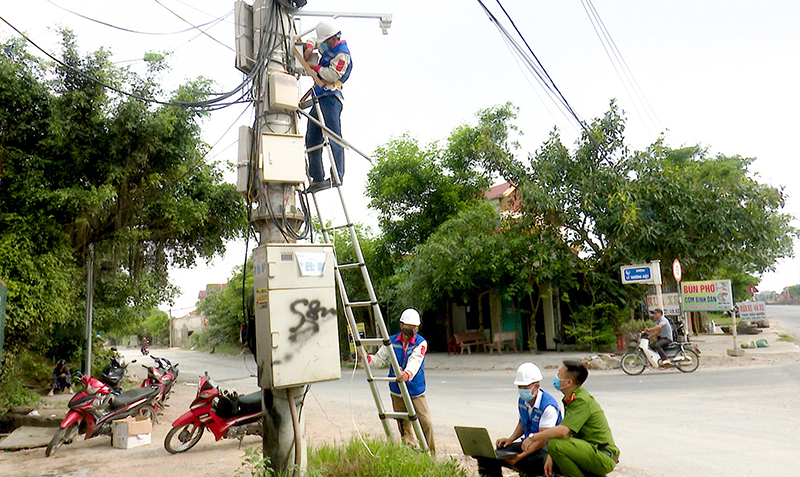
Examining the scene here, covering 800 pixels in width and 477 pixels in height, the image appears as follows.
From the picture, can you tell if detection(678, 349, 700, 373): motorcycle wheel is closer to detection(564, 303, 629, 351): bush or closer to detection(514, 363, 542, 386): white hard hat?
detection(564, 303, 629, 351): bush

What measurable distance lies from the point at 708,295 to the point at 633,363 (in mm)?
3476

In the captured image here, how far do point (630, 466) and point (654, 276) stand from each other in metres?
10.2

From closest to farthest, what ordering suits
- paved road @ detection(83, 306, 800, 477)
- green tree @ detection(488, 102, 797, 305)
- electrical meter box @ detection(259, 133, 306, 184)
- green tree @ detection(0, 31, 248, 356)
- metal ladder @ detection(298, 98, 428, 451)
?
electrical meter box @ detection(259, 133, 306, 184), metal ladder @ detection(298, 98, 428, 451), paved road @ detection(83, 306, 800, 477), green tree @ detection(0, 31, 248, 356), green tree @ detection(488, 102, 797, 305)

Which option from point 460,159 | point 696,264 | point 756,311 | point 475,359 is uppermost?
point 460,159

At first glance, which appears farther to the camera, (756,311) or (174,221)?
(756,311)

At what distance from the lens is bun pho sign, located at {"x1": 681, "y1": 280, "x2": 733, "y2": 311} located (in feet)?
50.7

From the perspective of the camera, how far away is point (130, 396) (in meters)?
9.17

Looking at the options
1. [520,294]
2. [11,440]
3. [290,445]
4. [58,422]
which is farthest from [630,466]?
[520,294]

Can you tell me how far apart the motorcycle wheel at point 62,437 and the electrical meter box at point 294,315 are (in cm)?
524

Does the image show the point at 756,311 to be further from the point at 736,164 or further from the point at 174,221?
the point at 174,221

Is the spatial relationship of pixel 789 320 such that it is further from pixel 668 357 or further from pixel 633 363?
pixel 633 363

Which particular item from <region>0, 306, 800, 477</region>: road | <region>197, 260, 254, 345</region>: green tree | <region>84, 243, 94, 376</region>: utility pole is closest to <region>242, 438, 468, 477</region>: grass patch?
<region>0, 306, 800, 477</region>: road

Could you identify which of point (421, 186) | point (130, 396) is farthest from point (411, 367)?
point (421, 186)

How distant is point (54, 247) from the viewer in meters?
11.2
